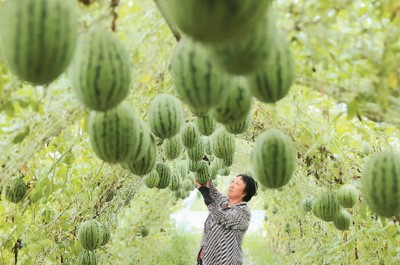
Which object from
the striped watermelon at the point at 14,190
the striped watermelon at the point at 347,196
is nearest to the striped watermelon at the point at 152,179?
the striped watermelon at the point at 14,190

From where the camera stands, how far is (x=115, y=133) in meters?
2.13

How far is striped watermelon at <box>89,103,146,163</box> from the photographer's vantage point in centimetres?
214

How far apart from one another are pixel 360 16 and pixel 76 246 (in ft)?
12.6

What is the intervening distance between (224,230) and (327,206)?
3222 millimetres

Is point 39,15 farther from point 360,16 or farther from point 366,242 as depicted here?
point 366,242

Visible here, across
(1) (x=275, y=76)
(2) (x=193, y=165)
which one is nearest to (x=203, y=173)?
(2) (x=193, y=165)

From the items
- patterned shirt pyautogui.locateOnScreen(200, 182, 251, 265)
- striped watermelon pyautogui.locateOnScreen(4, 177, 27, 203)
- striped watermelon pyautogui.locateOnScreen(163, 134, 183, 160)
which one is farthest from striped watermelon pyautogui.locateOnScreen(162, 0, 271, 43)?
patterned shirt pyautogui.locateOnScreen(200, 182, 251, 265)

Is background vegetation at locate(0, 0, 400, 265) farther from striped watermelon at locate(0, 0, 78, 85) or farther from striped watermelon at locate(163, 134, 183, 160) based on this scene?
striped watermelon at locate(0, 0, 78, 85)

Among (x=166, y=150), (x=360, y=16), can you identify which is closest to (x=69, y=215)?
(x=166, y=150)

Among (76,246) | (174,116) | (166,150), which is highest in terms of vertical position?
(174,116)

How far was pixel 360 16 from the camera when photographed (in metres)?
2.52

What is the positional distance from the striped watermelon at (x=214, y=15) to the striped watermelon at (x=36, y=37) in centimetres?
49

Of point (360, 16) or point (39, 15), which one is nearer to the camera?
point (39, 15)

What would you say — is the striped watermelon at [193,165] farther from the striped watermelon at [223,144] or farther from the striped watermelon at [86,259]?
the striped watermelon at [223,144]
